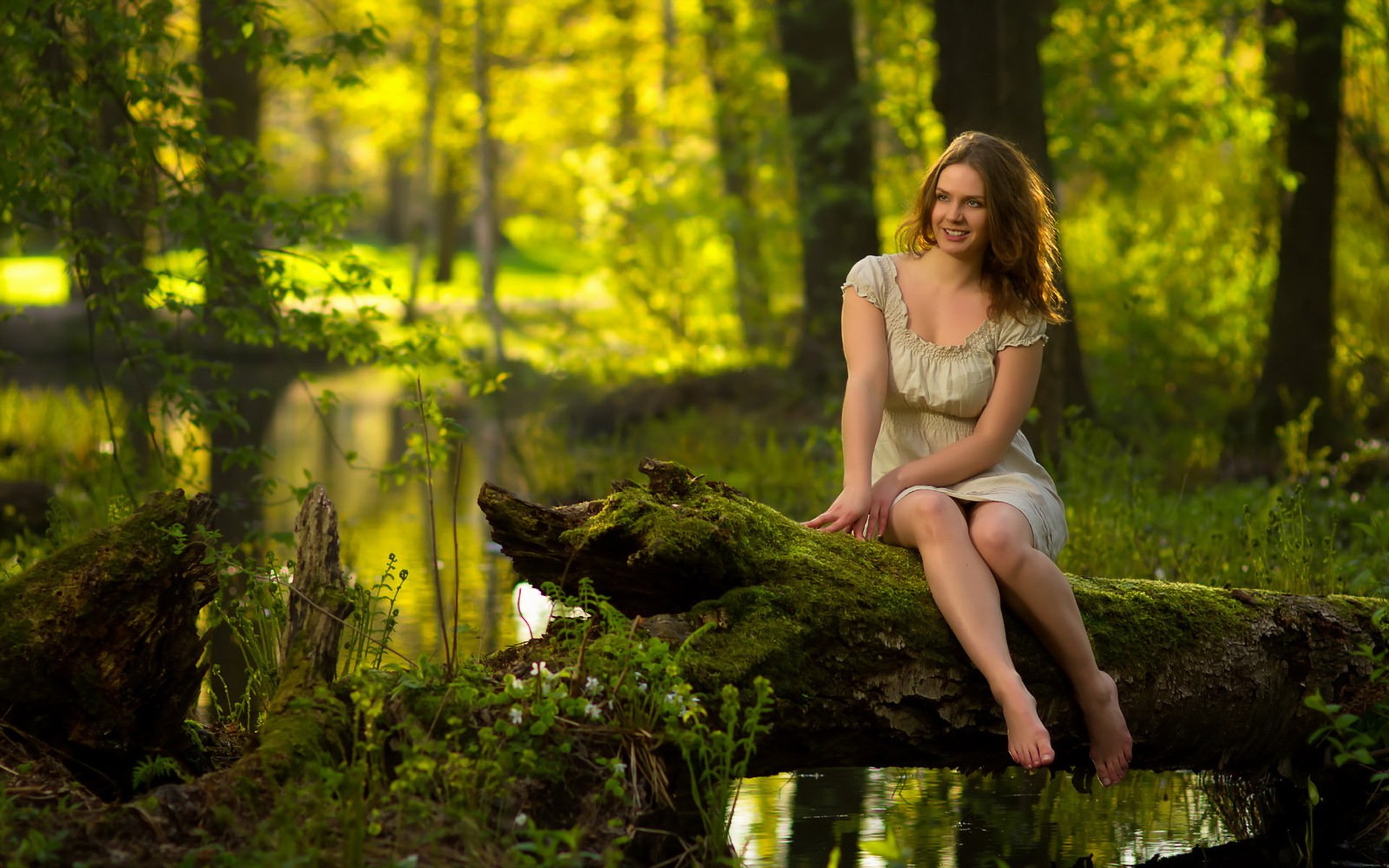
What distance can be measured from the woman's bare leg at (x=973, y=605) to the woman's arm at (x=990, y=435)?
0.19 m

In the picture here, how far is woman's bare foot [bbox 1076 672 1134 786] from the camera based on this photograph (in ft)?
12.3

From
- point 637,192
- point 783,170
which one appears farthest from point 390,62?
point 783,170

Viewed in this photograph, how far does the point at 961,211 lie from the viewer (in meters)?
4.16

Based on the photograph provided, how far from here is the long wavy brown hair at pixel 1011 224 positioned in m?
4.14

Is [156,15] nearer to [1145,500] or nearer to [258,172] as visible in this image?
[258,172]

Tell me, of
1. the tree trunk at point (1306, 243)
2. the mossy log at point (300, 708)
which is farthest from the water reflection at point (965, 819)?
the tree trunk at point (1306, 243)

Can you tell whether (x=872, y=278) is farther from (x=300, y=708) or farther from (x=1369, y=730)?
(x=300, y=708)

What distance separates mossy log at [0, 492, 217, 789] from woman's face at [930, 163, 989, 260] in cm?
220

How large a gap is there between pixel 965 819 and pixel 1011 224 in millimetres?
1809

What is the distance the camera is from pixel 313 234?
19.6ft

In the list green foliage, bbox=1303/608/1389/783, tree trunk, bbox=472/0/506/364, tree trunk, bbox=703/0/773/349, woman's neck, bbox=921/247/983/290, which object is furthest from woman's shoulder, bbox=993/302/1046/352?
tree trunk, bbox=472/0/506/364

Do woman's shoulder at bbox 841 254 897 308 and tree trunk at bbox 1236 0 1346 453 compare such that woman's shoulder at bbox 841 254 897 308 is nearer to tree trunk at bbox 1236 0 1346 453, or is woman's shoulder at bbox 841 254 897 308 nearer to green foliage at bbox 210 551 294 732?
green foliage at bbox 210 551 294 732

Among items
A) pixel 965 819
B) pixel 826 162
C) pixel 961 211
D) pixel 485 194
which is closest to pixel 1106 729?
pixel 965 819

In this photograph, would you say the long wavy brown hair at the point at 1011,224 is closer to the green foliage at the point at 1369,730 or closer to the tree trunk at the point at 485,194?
the green foliage at the point at 1369,730
